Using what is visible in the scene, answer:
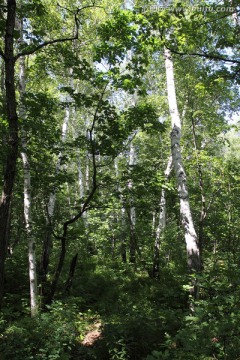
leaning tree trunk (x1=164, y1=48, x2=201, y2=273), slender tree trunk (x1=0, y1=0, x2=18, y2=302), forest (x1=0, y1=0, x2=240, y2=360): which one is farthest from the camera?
leaning tree trunk (x1=164, y1=48, x2=201, y2=273)

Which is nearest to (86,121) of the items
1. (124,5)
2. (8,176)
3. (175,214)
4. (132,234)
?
(124,5)

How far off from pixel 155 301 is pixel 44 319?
4380 mm

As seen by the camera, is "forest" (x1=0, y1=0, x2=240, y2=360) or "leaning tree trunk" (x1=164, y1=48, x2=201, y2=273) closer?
"forest" (x1=0, y1=0, x2=240, y2=360)

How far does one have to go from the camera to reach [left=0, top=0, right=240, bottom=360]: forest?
3.85 m

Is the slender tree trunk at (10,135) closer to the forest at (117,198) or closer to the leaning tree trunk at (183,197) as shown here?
the forest at (117,198)

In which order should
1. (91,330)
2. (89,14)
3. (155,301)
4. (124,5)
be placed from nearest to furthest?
(91,330) < (155,301) < (89,14) < (124,5)

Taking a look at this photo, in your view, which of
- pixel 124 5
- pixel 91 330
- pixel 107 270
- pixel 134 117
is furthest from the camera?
pixel 124 5

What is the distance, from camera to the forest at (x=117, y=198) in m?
3.85

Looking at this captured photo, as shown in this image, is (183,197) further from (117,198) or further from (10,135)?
(10,135)

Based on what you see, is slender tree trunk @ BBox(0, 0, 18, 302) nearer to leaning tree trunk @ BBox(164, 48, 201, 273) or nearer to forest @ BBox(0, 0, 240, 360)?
forest @ BBox(0, 0, 240, 360)

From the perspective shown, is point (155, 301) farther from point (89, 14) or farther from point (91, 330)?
point (89, 14)

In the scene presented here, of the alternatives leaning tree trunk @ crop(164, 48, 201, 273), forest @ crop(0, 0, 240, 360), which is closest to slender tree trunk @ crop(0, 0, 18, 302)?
forest @ crop(0, 0, 240, 360)

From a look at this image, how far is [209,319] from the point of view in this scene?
11.9 ft

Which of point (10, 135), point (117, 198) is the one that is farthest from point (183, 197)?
point (10, 135)
